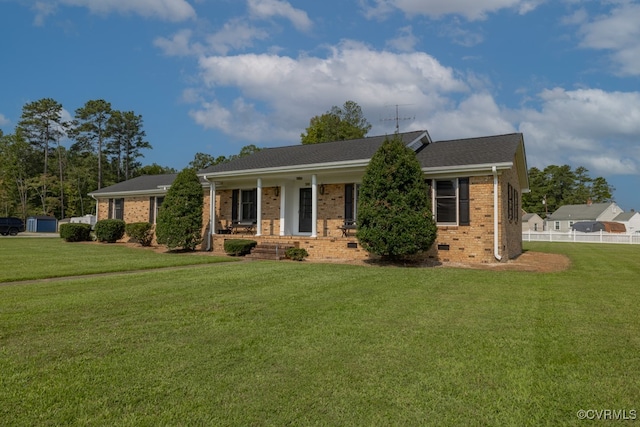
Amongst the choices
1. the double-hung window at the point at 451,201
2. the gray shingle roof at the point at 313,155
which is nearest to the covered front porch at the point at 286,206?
the gray shingle roof at the point at 313,155

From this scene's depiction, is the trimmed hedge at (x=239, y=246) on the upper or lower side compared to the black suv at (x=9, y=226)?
lower

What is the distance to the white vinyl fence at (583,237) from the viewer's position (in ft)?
90.3

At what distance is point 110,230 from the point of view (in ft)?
65.9

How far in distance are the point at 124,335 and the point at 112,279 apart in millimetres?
4388

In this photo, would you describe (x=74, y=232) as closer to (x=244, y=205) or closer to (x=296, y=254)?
(x=244, y=205)

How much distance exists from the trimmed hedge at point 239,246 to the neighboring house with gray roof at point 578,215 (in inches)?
2026

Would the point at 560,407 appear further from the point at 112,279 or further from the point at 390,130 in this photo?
the point at 390,130

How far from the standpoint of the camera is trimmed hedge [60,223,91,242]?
2120cm

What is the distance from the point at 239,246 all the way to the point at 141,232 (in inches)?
274

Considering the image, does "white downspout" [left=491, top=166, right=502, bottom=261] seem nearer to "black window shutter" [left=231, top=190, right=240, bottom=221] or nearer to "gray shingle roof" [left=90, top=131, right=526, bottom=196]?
"gray shingle roof" [left=90, top=131, right=526, bottom=196]

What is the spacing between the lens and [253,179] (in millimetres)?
16234

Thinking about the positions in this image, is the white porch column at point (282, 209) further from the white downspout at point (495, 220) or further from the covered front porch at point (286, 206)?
the white downspout at point (495, 220)

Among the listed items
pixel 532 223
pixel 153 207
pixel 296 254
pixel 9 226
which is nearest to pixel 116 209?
pixel 153 207

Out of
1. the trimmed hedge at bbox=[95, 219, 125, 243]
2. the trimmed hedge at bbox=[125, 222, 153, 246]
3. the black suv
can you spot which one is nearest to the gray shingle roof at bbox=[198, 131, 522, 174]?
the trimmed hedge at bbox=[125, 222, 153, 246]
